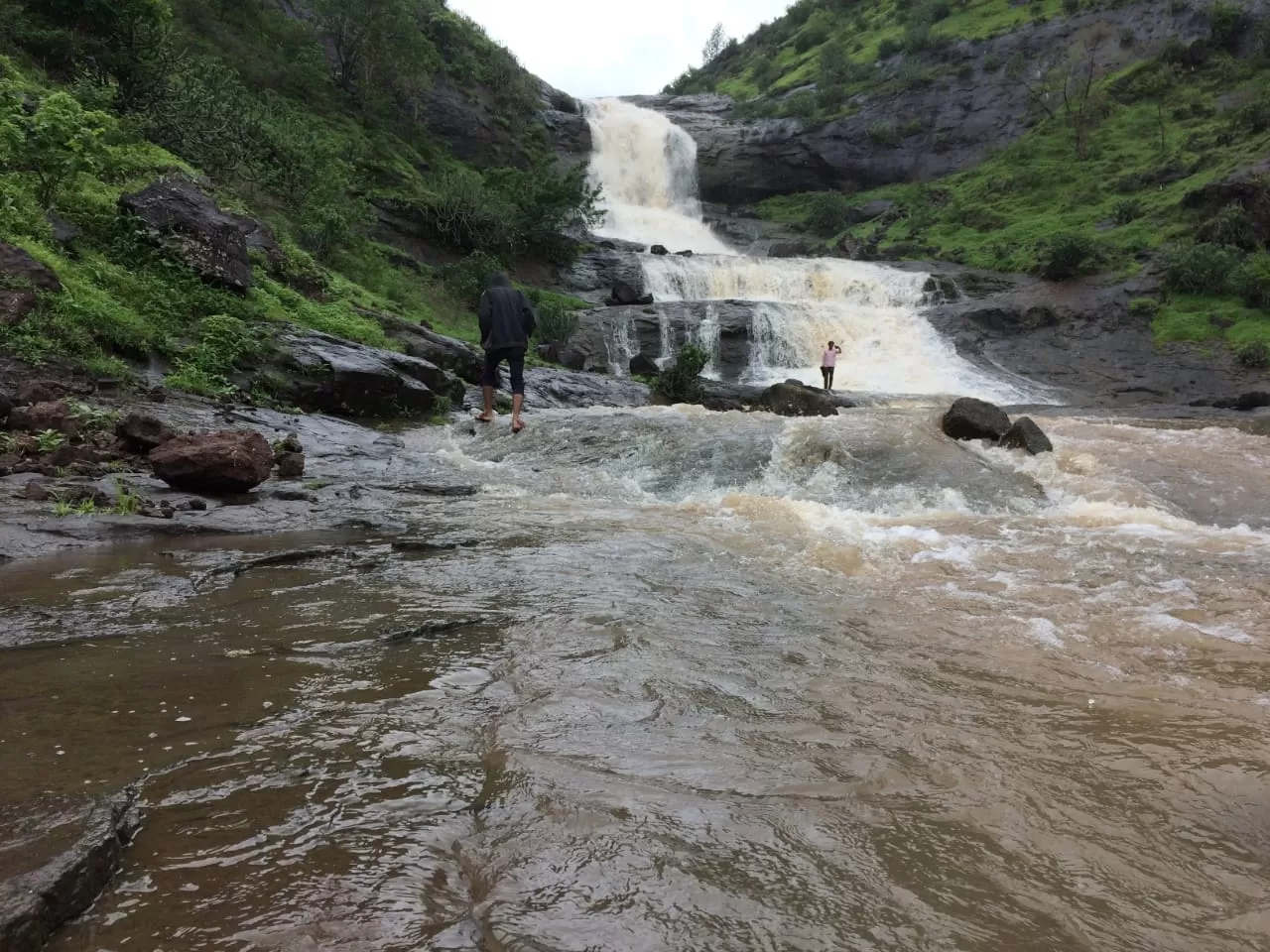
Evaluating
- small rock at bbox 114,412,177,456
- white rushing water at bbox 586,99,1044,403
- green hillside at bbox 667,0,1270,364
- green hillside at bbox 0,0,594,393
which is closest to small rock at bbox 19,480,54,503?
small rock at bbox 114,412,177,456

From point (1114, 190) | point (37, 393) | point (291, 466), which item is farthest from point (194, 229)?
point (1114, 190)

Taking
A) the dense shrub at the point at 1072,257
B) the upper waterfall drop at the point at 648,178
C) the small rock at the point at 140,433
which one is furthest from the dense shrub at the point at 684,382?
the upper waterfall drop at the point at 648,178

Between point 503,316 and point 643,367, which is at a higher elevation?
point 503,316

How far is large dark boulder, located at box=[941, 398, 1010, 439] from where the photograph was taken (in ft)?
32.0

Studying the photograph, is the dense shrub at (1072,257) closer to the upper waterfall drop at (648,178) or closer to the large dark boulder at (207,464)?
the upper waterfall drop at (648,178)

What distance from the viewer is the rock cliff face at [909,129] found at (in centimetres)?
4203

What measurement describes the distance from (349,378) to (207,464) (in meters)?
5.64

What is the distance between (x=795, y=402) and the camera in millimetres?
14375

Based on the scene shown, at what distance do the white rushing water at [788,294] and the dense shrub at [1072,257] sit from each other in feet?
14.3

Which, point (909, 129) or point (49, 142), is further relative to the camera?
point (909, 129)

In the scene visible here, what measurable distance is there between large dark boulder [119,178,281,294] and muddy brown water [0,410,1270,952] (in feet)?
28.0

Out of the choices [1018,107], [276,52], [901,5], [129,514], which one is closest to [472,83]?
[276,52]

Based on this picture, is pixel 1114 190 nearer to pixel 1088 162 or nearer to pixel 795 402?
pixel 1088 162

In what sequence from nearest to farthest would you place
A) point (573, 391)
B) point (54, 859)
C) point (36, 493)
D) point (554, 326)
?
point (54, 859) < point (36, 493) < point (573, 391) < point (554, 326)
